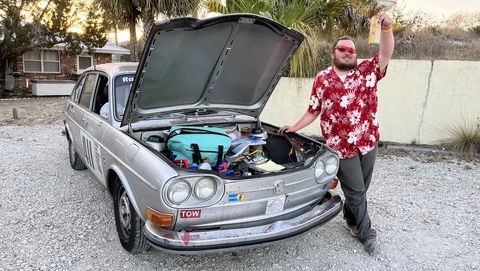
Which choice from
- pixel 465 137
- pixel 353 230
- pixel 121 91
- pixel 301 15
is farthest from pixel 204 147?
pixel 465 137

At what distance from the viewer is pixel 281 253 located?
3254 millimetres

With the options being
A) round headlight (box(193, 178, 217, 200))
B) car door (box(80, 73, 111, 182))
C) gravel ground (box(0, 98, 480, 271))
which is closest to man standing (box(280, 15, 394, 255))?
gravel ground (box(0, 98, 480, 271))

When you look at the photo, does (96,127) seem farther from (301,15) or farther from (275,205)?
(301,15)

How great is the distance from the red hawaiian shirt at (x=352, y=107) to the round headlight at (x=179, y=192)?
1.42 meters

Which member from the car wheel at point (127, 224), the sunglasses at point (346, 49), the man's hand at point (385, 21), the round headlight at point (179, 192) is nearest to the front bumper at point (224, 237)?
the round headlight at point (179, 192)

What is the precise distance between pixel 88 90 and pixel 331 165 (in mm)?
3002

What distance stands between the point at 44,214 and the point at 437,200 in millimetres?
4471

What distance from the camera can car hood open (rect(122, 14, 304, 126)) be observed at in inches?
115

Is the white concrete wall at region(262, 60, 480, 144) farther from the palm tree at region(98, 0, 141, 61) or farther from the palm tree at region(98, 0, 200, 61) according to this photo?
the palm tree at region(98, 0, 141, 61)

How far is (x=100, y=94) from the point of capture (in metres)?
4.13

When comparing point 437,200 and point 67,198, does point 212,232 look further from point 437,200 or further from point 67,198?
point 437,200

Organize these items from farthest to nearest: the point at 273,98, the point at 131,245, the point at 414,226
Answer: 1. the point at 273,98
2. the point at 414,226
3. the point at 131,245

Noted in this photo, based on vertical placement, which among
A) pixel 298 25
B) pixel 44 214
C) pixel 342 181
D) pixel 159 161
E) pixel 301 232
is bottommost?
pixel 44 214

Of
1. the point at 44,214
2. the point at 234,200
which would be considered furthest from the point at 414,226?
the point at 44,214
